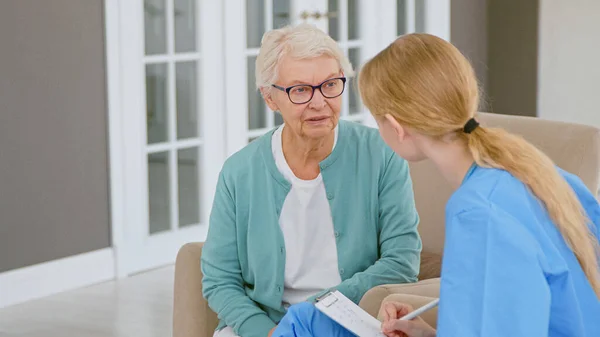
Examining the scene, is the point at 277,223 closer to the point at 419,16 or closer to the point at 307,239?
the point at 307,239

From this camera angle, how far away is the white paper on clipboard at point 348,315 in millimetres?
2059

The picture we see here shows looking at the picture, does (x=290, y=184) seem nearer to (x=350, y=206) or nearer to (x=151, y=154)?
(x=350, y=206)

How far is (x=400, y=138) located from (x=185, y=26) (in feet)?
11.5

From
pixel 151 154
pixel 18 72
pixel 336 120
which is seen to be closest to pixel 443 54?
pixel 336 120

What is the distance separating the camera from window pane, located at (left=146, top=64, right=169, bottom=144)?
508 cm

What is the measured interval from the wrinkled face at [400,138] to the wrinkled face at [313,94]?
0.57 metres

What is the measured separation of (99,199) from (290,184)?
8.17 ft

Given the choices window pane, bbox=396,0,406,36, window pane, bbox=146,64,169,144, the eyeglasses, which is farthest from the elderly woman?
window pane, bbox=396,0,406,36

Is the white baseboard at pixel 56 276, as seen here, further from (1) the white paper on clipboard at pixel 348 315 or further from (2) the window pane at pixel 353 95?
(1) the white paper on clipboard at pixel 348 315

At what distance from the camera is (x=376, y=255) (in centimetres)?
255

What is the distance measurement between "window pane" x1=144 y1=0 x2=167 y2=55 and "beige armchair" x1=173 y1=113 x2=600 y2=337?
2.35 meters

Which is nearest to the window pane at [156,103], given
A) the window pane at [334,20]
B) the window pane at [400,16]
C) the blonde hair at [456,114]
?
the window pane at [334,20]

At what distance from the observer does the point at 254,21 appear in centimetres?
557

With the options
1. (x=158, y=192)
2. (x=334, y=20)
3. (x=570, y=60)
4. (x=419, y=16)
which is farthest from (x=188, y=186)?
(x=570, y=60)
